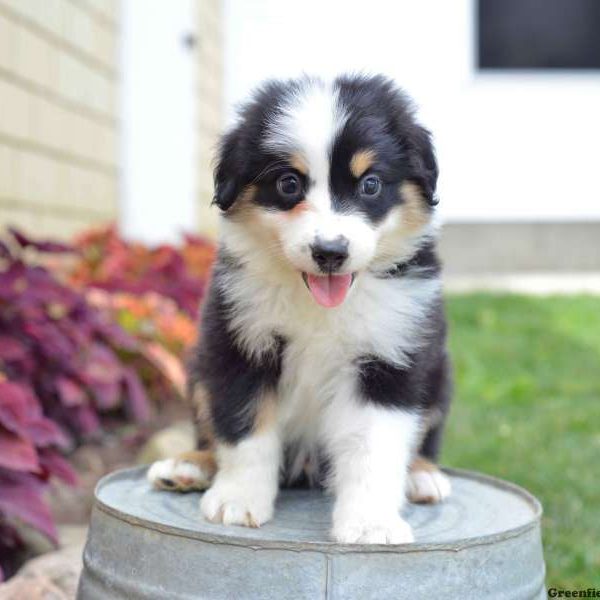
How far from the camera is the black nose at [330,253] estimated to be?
2527 millimetres

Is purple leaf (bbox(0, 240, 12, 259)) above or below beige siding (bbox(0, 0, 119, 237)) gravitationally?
below

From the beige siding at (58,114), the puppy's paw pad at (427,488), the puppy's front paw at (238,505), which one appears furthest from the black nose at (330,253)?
the beige siding at (58,114)

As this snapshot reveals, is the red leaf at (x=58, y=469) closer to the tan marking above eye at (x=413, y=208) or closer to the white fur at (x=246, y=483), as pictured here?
the white fur at (x=246, y=483)

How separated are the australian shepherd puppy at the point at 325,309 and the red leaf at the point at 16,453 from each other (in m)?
0.39

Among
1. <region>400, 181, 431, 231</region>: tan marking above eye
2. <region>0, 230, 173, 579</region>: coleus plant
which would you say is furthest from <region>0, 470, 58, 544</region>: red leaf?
<region>400, 181, 431, 231</region>: tan marking above eye

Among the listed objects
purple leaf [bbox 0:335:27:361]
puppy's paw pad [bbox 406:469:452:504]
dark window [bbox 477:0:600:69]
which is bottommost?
puppy's paw pad [bbox 406:469:452:504]

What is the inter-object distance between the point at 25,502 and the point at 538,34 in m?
9.97

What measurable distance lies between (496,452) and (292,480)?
90.8 inches

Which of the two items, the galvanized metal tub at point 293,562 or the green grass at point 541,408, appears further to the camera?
the green grass at point 541,408

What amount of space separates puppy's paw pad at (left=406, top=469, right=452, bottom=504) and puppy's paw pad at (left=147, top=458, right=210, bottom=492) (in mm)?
577

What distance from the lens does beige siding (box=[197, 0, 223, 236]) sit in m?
9.93

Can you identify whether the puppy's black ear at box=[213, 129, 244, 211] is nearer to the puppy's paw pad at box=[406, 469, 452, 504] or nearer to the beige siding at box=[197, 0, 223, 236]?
the puppy's paw pad at box=[406, 469, 452, 504]

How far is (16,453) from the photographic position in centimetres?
309

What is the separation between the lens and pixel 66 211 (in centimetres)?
623
